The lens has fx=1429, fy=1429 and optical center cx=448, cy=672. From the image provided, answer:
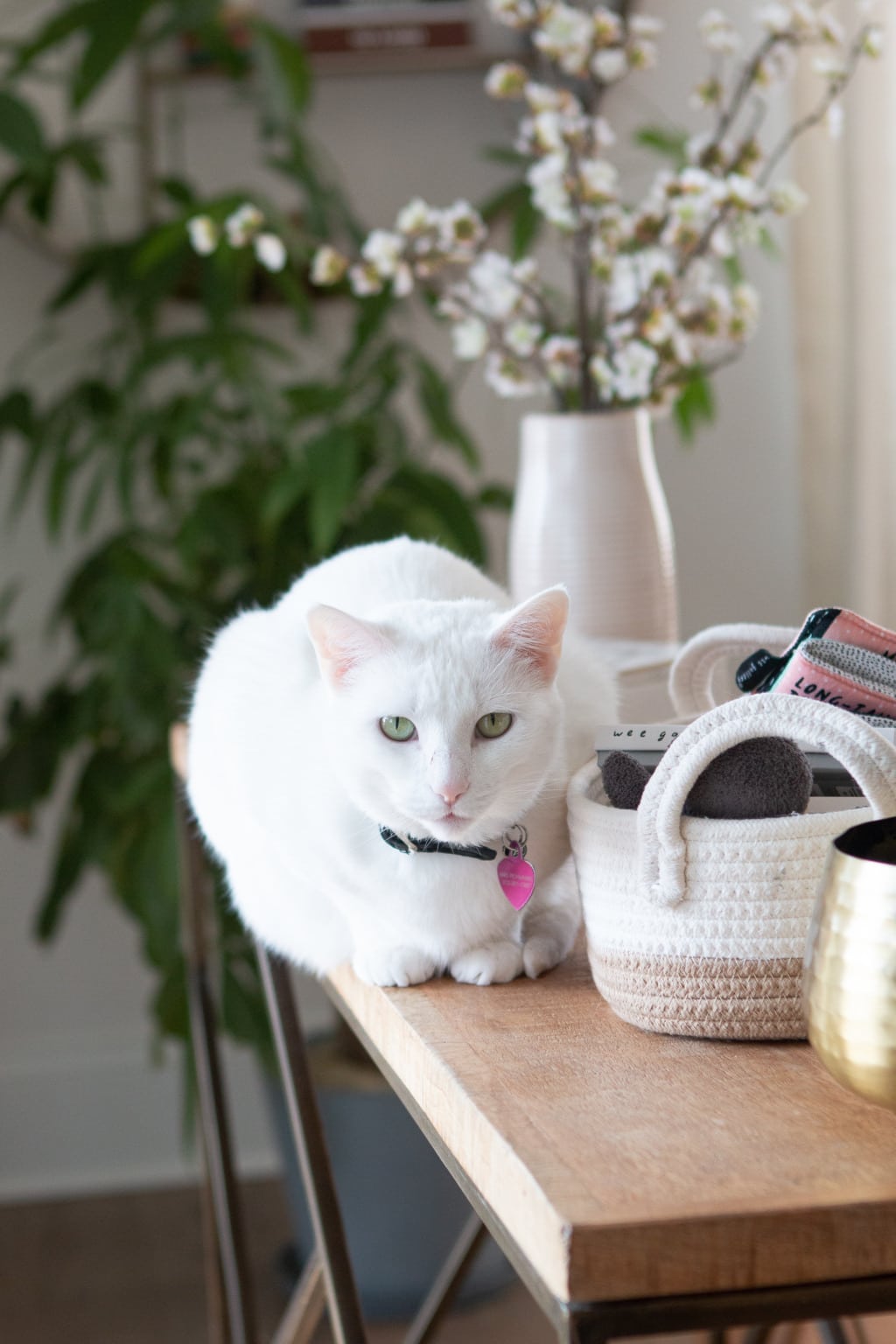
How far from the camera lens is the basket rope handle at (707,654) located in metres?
0.73

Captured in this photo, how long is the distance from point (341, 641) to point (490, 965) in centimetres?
17

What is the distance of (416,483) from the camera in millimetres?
1748

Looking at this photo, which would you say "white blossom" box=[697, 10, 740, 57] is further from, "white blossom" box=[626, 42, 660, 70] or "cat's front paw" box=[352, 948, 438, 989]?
"cat's front paw" box=[352, 948, 438, 989]

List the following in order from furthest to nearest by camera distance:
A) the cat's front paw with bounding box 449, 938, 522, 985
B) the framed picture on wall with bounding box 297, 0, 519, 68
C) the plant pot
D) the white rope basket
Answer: the framed picture on wall with bounding box 297, 0, 519, 68
the plant pot
the cat's front paw with bounding box 449, 938, 522, 985
the white rope basket

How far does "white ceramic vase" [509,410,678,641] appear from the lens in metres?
1.21

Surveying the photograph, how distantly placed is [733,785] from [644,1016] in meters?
0.10

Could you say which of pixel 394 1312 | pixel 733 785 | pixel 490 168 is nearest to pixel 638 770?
pixel 733 785

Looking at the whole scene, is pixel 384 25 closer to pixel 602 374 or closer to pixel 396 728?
pixel 602 374

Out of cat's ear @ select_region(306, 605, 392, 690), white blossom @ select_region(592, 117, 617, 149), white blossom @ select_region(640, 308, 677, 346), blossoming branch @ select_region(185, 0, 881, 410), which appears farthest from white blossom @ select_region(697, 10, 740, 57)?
cat's ear @ select_region(306, 605, 392, 690)

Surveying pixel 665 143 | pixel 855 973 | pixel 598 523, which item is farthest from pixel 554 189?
pixel 855 973

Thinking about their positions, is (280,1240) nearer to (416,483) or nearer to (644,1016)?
(416,483)

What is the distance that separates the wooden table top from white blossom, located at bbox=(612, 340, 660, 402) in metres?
0.65

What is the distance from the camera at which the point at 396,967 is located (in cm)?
69

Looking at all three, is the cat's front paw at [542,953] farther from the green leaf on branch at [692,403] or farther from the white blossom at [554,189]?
the green leaf on branch at [692,403]
